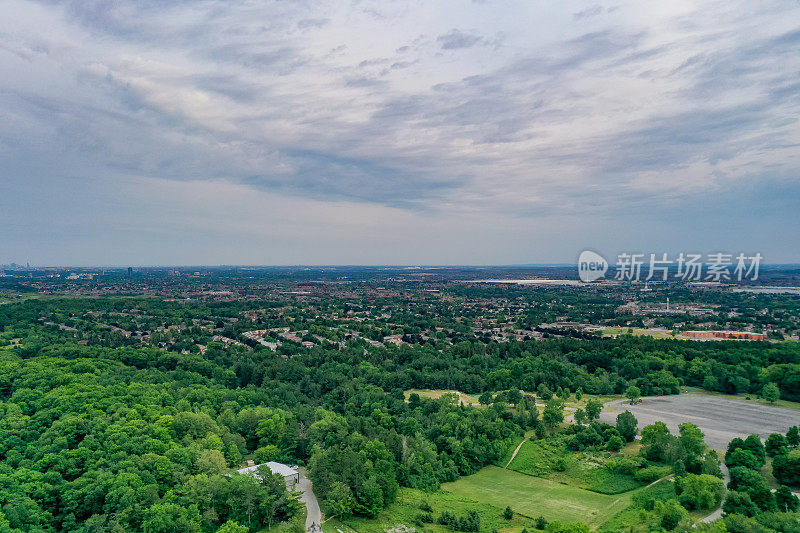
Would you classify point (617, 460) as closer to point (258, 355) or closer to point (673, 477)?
point (673, 477)

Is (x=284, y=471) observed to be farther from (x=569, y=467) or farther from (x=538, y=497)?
(x=569, y=467)

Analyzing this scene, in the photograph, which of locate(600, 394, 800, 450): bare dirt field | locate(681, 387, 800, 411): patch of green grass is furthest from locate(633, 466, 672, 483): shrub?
locate(681, 387, 800, 411): patch of green grass

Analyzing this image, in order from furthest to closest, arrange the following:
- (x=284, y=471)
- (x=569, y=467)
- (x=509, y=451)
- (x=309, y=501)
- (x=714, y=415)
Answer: (x=714, y=415) → (x=509, y=451) → (x=569, y=467) → (x=284, y=471) → (x=309, y=501)

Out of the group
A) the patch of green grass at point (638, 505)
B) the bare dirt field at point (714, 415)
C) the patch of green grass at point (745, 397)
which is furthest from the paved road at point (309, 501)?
the patch of green grass at point (745, 397)

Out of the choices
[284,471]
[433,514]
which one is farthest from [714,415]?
[284,471]

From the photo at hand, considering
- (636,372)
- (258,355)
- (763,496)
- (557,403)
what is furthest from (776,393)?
(258,355)

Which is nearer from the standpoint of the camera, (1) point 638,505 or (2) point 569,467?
(1) point 638,505

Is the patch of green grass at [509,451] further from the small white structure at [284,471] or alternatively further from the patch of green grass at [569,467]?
the small white structure at [284,471]
